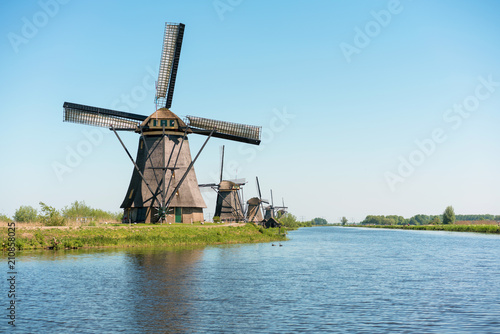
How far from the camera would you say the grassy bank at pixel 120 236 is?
34.4 m

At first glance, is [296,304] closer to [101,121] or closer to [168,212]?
[168,212]

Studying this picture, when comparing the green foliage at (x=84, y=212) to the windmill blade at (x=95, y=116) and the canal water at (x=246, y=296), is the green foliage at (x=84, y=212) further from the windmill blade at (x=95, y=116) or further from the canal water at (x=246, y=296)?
the canal water at (x=246, y=296)

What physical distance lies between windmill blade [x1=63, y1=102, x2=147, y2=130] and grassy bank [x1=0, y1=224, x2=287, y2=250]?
40.9 ft

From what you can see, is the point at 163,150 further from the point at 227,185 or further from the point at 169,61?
the point at 227,185

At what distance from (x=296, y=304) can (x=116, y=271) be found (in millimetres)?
11277

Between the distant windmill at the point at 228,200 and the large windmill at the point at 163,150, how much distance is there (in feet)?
96.1

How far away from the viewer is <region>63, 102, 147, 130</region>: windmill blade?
158ft

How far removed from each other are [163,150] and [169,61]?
9.62 metres

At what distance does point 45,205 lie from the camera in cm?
4272

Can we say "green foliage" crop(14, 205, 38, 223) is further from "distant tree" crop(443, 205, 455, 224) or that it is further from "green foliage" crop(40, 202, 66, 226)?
"distant tree" crop(443, 205, 455, 224)

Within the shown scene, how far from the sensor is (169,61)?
49.7 metres

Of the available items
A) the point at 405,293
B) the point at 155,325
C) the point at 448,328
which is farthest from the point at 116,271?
the point at 448,328

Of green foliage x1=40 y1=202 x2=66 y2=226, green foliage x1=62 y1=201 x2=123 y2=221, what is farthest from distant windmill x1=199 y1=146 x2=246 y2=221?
green foliage x1=40 y1=202 x2=66 y2=226

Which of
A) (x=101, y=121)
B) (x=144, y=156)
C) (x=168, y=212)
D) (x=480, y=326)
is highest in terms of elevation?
(x=101, y=121)
